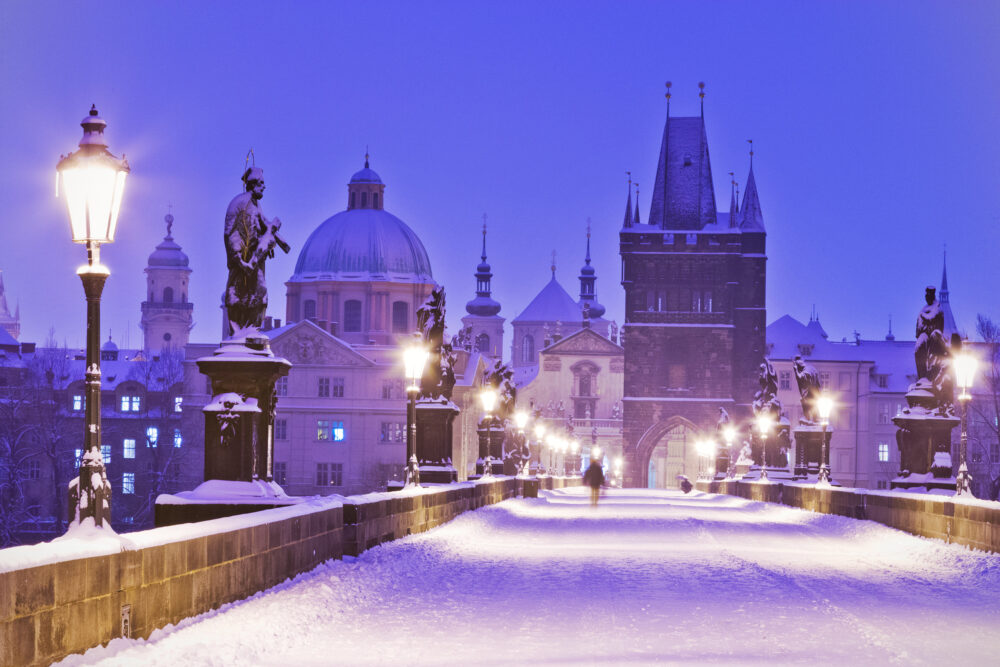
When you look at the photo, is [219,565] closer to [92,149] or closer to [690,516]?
[92,149]

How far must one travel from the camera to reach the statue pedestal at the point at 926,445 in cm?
2903

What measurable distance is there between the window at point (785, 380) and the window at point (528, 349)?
63061mm

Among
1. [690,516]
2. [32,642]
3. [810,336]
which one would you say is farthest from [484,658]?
[810,336]

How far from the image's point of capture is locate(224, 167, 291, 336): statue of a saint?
17.8 meters

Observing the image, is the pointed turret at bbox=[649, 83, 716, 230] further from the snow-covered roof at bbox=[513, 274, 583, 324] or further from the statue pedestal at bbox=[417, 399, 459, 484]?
the statue pedestal at bbox=[417, 399, 459, 484]

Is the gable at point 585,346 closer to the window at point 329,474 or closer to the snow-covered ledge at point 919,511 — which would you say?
the window at point 329,474

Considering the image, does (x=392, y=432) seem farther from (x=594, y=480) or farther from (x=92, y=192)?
(x=92, y=192)

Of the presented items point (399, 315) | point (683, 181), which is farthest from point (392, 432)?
point (683, 181)

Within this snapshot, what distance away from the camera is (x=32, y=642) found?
7.87 meters

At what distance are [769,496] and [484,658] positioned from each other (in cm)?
3354

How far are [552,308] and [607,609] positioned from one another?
17481 cm

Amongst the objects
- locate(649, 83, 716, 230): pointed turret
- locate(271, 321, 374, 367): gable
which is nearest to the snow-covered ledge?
locate(271, 321, 374, 367): gable

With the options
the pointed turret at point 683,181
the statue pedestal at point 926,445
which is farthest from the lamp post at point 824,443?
the pointed turret at point 683,181

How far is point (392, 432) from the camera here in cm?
10962
